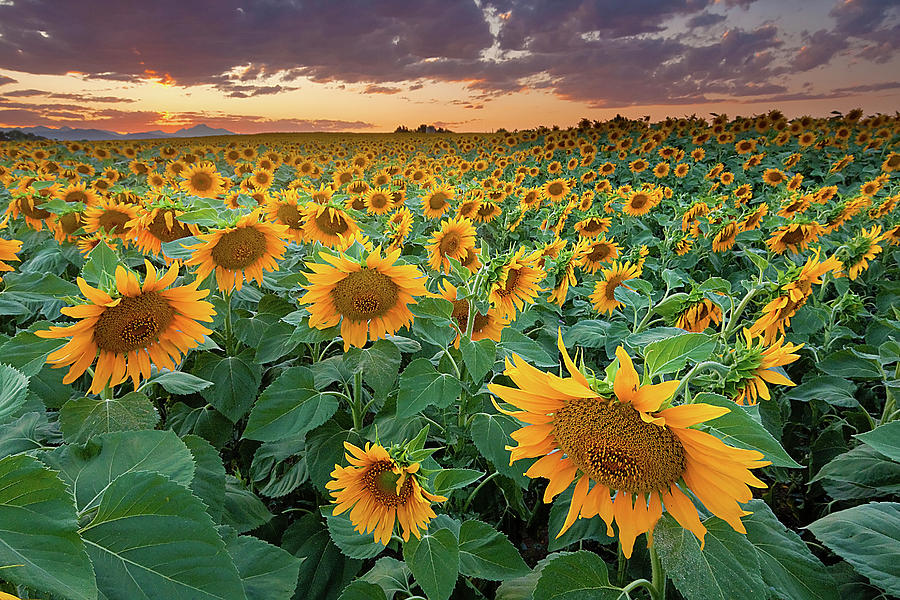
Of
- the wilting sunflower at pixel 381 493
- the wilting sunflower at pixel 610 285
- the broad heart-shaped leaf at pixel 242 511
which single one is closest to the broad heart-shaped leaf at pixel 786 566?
the wilting sunflower at pixel 381 493

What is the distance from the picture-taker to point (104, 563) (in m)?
0.76

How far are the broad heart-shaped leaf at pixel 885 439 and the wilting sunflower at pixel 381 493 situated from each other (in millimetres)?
1159

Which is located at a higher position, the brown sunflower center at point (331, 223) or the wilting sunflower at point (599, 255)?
the brown sunflower center at point (331, 223)

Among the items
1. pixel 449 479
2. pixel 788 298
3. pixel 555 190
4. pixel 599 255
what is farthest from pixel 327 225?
pixel 555 190

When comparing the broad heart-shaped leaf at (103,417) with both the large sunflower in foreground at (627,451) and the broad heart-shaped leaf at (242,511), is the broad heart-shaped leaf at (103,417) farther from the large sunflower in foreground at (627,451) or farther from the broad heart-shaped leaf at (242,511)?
the large sunflower in foreground at (627,451)

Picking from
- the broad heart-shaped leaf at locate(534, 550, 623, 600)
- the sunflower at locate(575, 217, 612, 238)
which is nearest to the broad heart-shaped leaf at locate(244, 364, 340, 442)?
the broad heart-shaped leaf at locate(534, 550, 623, 600)

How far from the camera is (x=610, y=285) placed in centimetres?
324

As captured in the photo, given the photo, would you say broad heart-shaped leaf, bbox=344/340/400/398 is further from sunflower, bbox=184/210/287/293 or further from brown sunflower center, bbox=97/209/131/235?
brown sunflower center, bbox=97/209/131/235

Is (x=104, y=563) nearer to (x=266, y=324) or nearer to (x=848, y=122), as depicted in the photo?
(x=266, y=324)

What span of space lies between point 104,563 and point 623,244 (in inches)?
243

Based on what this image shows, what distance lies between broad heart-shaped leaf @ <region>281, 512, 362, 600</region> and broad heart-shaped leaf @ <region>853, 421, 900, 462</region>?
165cm

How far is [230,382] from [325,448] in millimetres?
540

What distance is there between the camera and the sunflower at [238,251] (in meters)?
2.07

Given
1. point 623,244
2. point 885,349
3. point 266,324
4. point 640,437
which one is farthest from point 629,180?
point 640,437
